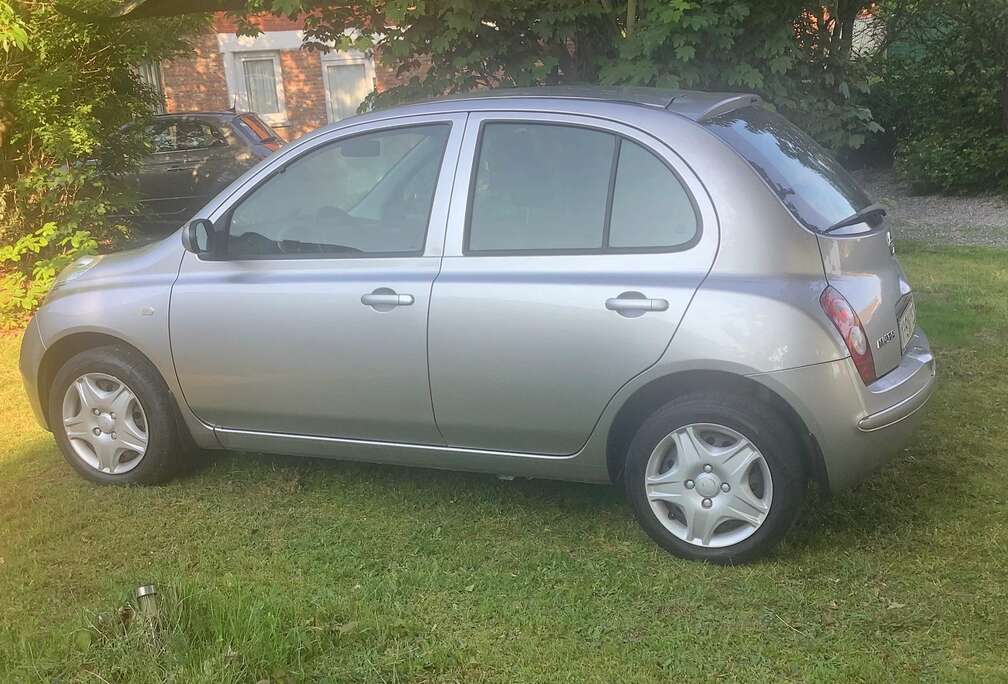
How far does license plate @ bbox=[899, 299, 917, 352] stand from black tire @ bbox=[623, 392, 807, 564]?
0.66 m

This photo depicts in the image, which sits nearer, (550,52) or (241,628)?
(241,628)

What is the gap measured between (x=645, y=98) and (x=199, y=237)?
6.47ft

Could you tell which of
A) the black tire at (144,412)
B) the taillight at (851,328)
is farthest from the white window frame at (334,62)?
the taillight at (851,328)

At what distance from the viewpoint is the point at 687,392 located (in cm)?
347

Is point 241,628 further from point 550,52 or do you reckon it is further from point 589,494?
point 550,52

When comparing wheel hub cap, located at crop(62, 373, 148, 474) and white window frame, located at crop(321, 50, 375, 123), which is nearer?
wheel hub cap, located at crop(62, 373, 148, 474)

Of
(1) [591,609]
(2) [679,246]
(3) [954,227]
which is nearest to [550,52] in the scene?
(2) [679,246]

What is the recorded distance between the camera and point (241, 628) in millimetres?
3025

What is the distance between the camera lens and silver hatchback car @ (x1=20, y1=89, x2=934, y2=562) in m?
3.33

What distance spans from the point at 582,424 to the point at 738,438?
57 cm

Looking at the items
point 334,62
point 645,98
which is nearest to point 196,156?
point 334,62

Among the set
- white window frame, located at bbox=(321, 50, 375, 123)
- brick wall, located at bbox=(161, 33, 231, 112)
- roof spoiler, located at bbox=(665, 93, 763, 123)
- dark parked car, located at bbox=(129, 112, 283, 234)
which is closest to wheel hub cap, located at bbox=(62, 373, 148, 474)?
roof spoiler, located at bbox=(665, 93, 763, 123)

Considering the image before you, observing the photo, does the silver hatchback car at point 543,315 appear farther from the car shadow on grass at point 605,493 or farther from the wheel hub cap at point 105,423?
the car shadow on grass at point 605,493

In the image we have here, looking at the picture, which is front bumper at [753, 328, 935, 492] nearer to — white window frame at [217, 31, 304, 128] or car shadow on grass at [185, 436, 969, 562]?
car shadow on grass at [185, 436, 969, 562]
